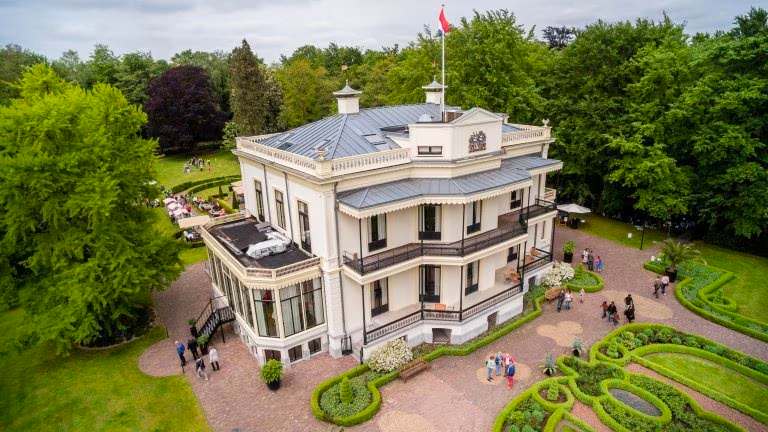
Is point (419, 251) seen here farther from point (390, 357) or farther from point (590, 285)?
point (590, 285)

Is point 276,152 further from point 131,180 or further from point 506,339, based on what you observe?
point 506,339

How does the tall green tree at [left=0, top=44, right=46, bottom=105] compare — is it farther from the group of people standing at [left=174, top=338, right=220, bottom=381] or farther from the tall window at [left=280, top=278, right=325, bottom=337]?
the tall window at [left=280, top=278, right=325, bottom=337]

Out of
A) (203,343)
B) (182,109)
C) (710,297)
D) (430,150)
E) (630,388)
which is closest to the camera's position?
(630,388)

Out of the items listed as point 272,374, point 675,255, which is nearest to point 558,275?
point 675,255

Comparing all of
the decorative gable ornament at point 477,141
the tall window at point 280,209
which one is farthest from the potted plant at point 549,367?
the tall window at point 280,209

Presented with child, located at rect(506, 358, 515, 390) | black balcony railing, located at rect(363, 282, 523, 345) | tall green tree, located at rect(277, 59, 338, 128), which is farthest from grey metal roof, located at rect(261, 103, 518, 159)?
tall green tree, located at rect(277, 59, 338, 128)

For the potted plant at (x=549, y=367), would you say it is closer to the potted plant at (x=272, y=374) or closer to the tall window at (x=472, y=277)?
the tall window at (x=472, y=277)
